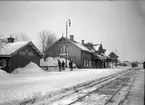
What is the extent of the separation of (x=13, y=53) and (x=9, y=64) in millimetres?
1795

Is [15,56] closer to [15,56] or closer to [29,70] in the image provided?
[15,56]

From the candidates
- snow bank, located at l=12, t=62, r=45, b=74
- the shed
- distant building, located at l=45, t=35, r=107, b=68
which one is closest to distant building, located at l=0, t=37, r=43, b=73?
the shed

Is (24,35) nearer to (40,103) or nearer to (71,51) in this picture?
(71,51)

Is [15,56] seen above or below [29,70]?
above

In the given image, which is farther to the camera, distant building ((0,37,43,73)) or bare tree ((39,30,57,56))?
bare tree ((39,30,57,56))

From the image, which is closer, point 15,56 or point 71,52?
point 15,56

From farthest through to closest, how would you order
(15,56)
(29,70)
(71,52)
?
(71,52) < (29,70) < (15,56)

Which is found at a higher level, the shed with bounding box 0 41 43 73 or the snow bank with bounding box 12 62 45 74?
the shed with bounding box 0 41 43 73

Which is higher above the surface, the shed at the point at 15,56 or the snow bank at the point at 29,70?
the shed at the point at 15,56

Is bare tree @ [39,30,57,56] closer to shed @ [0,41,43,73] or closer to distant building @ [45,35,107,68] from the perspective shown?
distant building @ [45,35,107,68]

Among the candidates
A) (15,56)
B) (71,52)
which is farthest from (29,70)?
(71,52)

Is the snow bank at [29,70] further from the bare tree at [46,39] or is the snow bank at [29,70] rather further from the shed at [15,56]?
the bare tree at [46,39]

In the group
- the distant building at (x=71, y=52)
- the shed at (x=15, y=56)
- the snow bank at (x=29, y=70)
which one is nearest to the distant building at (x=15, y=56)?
the shed at (x=15, y=56)

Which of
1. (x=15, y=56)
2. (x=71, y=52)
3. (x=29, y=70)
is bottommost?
(x=29, y=70)
